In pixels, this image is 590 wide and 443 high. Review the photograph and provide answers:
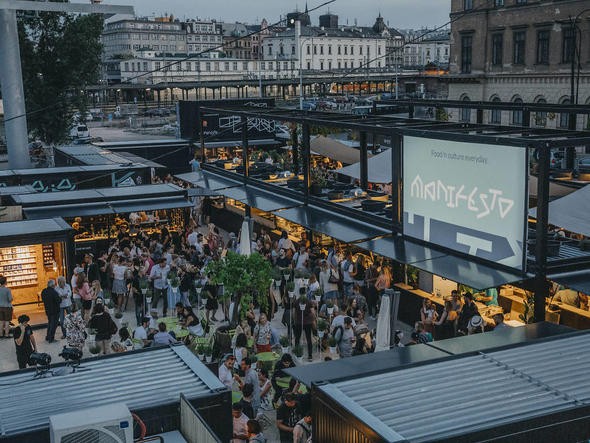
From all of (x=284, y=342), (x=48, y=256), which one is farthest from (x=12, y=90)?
(x=284, y=342)

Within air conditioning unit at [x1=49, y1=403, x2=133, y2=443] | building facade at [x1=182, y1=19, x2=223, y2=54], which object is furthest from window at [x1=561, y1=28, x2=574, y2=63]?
building facade at [x1=182, y1=19, x2=223, y2=54]

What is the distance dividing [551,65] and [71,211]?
32594 millimetres

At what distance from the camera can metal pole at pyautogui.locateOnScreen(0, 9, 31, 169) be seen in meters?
27.1

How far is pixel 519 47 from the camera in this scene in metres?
44.4

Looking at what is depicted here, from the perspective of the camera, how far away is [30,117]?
38250mm

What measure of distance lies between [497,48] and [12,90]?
31.8 metres

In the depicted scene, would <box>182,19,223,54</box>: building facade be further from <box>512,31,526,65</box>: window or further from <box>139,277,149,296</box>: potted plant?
<box>139,277,149,296</box>: potted plant

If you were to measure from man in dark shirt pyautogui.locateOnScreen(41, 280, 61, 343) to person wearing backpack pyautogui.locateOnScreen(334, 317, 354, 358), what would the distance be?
21.3 feet

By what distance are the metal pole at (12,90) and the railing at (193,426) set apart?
2364 cm

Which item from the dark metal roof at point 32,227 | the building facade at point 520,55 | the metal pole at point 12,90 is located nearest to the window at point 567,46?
the building facade at point 520,55

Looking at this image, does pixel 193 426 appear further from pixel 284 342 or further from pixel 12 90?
pixel 12 90

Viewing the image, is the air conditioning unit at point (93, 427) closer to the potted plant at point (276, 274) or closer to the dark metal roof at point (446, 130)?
the dark metal roof at point (446, 130)

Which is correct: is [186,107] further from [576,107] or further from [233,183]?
Result: [576,107]

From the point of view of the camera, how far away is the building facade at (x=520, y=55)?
4031cm
